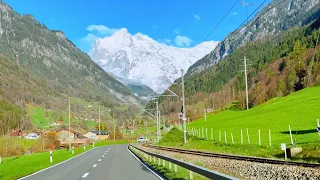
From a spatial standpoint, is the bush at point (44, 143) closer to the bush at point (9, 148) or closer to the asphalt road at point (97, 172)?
the bush at point (9, 148)

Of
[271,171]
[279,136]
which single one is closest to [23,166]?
[271,171]

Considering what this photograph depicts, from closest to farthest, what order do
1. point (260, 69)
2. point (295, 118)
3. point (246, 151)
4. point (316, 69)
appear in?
point (246, 151) → point (295, 118) → point (316, 69) → point (260, 69)

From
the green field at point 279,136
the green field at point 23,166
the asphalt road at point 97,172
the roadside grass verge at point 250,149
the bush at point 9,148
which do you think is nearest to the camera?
the asphalt road at point 97,172

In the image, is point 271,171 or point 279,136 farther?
point 279,136

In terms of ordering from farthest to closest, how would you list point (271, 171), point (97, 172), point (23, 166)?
point (23, 166) < point (97, 172) < point (271, 171)

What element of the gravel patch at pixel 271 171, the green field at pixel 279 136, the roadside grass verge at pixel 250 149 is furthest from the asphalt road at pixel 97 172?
the green field at pixel 279 136

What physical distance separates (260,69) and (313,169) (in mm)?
185390

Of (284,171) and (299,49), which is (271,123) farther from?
(299,49)

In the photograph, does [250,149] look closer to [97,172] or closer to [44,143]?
[97,172]

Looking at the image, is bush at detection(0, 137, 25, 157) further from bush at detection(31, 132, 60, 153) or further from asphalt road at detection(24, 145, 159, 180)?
asphalt road at detection(24, 145, 159, 180)

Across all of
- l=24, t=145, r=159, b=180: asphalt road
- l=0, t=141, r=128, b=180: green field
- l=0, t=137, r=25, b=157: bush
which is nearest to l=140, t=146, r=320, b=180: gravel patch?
l=24, t=145, r=159, b=180: asphalt road

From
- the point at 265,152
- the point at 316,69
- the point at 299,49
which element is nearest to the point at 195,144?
the point at 265,152

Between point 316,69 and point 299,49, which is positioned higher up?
point 299,49

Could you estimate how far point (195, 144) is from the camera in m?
56.5
